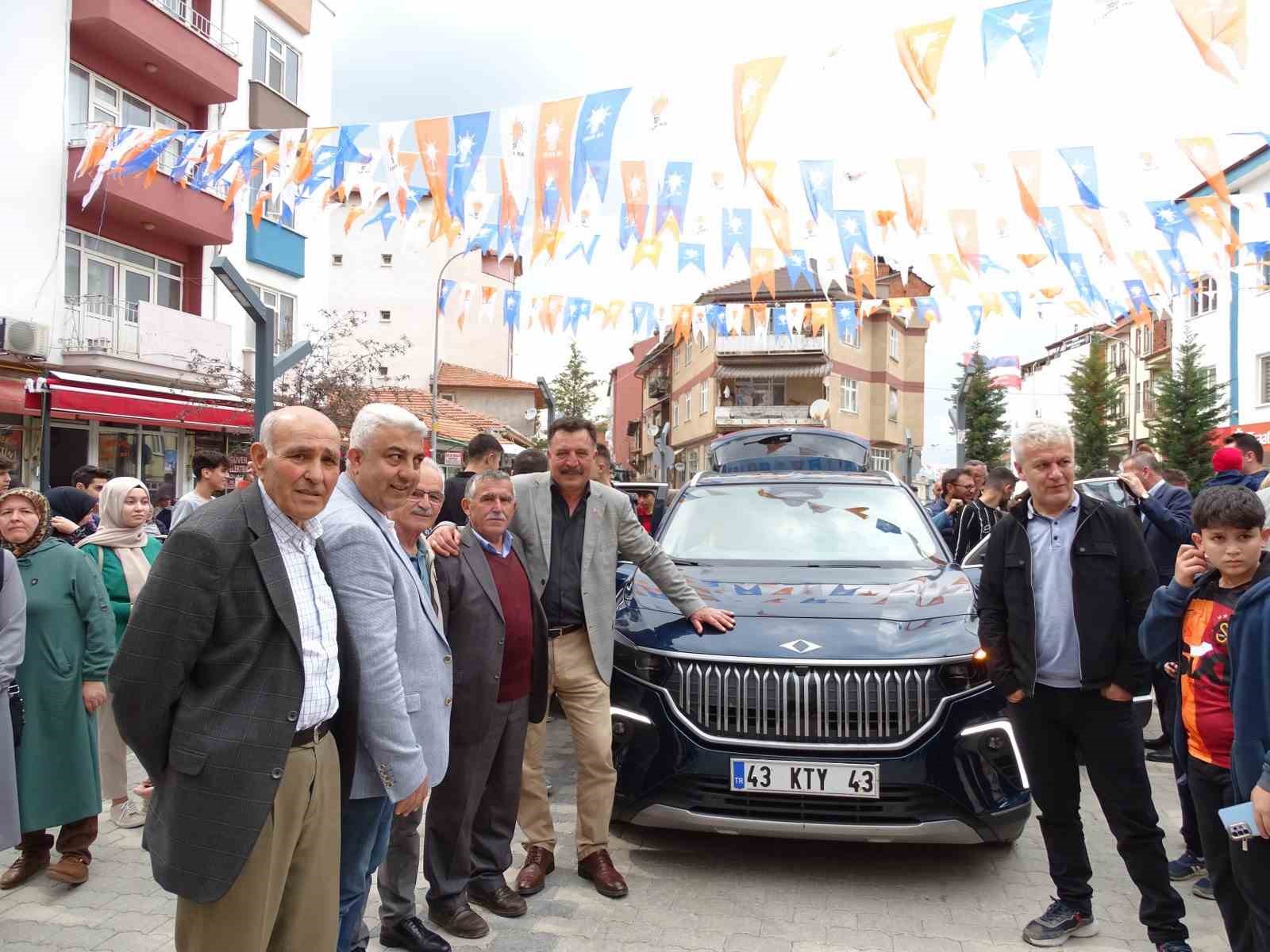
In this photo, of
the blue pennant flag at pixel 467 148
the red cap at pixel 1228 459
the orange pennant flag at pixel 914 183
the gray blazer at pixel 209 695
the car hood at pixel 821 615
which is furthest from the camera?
the orange pennant flag at pixel 914 183

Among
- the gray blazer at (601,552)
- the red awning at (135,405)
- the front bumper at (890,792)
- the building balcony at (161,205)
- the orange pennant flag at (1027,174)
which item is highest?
the building balcony at (161,205)

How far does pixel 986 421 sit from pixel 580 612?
58771 mm

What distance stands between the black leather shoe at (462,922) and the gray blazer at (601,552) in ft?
3.59

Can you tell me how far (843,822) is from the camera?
395cm

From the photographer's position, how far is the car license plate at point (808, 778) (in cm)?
393

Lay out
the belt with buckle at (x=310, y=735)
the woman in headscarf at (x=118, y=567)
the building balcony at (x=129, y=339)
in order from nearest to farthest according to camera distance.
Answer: the belt with buckle at (x=310, y=735) < the woman in headscarf at (x=118, y=567) < the building balcony at (x=129, y=339)

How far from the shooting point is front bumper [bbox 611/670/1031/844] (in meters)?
3.94

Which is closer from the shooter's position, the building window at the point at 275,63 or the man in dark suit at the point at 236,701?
the man in dark suit at the point at 236,701

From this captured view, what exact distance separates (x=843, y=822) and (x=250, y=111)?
21.3 metres

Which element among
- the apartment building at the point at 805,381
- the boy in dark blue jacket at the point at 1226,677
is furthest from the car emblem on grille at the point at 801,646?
the apartment building at the point at 805,381

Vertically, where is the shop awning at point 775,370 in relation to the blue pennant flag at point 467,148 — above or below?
above

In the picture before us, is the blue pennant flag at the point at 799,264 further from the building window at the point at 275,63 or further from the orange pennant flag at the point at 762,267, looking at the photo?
the building window at the point at 275,63

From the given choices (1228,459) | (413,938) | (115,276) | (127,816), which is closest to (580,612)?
(413,938)

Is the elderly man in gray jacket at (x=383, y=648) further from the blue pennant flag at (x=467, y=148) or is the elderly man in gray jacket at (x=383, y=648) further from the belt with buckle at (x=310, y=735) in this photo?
the blue pennant flag at (x=467, y=148)
